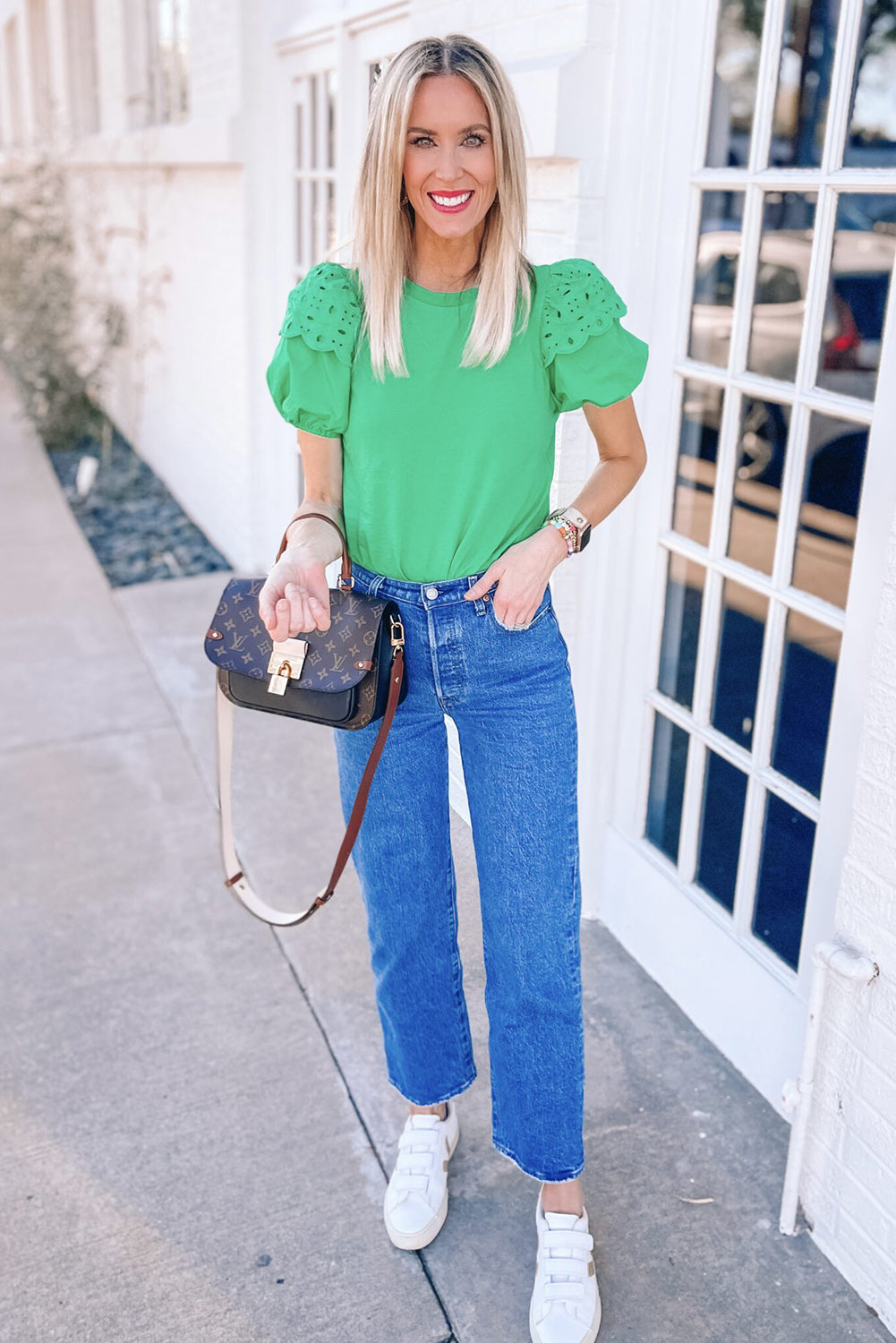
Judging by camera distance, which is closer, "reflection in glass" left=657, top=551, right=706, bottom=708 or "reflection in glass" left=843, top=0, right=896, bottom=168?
"reflection in glass" left=657, top=551, right=706, bottom=708

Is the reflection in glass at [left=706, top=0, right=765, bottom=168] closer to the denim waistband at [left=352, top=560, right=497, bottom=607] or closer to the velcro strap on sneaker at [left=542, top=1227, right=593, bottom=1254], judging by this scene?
the denim waistband at [left=352, top=560, right=497, bottom=607]

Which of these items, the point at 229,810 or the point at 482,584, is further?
the point at 229,810

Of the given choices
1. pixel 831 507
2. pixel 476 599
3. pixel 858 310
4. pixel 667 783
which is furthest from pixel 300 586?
pixel 858 310

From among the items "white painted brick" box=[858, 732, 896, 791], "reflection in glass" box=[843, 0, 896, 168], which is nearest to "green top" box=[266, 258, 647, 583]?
"white painted brick" box=[858, 732, 896, 791]

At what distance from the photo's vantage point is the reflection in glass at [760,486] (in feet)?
12.7

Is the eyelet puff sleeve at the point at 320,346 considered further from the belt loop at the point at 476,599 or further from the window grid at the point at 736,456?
the window grid at the point at 736,456

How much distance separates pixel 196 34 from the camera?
17.8 ft

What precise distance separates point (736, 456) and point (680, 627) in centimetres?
43

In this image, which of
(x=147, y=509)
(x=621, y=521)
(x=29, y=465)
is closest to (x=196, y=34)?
(x=147, y=509)

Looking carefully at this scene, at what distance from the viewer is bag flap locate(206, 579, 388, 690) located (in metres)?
1.72

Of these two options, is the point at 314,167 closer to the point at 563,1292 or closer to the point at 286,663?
the point at 286,663

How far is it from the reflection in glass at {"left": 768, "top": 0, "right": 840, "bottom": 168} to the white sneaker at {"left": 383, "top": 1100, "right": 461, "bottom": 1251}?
3496 mm

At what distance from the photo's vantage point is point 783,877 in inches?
94.1

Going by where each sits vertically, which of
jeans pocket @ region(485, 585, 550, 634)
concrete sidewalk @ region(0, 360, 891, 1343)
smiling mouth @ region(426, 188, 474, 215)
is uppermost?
smiling mouth @ region(426, 188, 474, 215)
